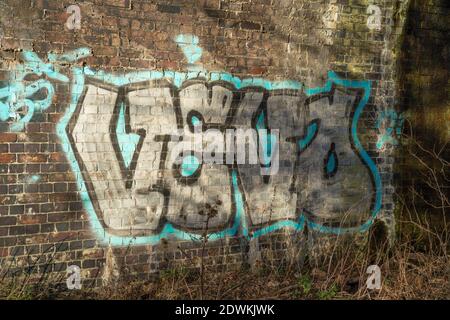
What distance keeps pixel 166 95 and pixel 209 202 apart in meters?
1.18

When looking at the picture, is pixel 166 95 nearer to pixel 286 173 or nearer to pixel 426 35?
pixel 286 173

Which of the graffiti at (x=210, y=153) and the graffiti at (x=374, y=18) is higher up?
the graffiti at (x=374, y=18)

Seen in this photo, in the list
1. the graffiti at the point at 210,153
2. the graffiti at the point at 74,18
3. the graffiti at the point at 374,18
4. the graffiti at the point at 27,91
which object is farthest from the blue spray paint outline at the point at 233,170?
the graffiti at the point at 374,18

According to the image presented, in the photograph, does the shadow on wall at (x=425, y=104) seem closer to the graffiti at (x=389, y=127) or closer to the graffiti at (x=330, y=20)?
the graffiti at (x=389, y=127)

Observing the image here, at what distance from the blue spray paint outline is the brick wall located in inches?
0.5

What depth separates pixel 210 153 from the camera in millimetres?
4395

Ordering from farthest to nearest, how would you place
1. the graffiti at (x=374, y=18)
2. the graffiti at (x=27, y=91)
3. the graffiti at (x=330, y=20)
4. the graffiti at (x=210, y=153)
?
the graffiti at (x=374, y=18) → the graffiti at (x=330, y=20) → the graffiti at (x=210, y=153) → the graffiti at (x=27, y=91)

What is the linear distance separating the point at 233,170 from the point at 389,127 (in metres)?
1.96

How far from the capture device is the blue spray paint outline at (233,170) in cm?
395

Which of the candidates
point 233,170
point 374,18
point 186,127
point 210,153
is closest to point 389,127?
point 374,18

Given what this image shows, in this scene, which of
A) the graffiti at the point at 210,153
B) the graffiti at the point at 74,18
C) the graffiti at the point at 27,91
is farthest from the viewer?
the graffiti at the point at 210,153

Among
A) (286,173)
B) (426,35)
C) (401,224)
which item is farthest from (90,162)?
(426,35)

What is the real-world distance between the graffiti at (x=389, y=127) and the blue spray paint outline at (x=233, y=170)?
256 mm

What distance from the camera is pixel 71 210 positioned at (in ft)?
13.0
